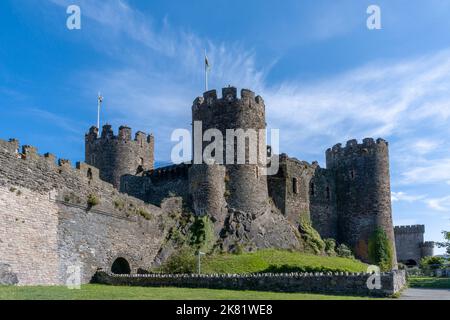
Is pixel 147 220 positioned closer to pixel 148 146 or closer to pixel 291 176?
pixel 291 176

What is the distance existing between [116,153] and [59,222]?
77.5ft

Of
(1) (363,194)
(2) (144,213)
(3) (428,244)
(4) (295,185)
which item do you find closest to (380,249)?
(1) (363,194)

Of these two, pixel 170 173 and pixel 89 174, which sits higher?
pixel 170 173

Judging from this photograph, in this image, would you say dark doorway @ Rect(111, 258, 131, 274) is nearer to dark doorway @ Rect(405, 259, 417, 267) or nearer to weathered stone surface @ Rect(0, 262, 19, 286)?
weathered stone surface @ Rect(0, 262, 19, 286)

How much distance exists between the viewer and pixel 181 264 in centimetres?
2803

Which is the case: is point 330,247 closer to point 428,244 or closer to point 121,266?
point 121,266

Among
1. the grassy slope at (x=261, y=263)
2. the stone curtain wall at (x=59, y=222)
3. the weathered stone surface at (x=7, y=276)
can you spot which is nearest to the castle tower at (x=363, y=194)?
the grassy slope at (x=261, y=263)

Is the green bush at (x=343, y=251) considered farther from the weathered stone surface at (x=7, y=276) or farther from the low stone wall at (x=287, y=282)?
the weathered stone surface at (x=7, y=276)

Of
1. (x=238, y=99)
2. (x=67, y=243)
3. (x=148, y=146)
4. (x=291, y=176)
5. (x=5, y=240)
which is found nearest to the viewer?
(x=5, y=240)

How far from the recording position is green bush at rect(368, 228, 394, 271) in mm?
43938

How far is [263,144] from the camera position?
1503 inches

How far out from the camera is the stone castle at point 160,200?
21.6 meters
